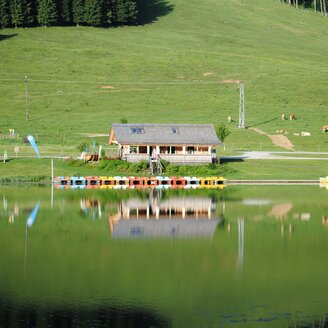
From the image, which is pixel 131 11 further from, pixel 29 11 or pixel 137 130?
pixel 137 130

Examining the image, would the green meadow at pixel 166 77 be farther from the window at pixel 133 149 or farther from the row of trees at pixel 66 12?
the window at pixel 133 149

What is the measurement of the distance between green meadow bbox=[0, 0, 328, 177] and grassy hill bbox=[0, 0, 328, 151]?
166mm

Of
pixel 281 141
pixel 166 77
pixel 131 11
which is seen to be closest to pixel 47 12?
pixel 131 11

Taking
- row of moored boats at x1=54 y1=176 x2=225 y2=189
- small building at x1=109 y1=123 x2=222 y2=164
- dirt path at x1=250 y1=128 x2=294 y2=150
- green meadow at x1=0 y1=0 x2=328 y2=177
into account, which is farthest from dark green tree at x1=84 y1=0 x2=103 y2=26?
row of moored boats at x1=54 y1=176 x2=225 y2=189

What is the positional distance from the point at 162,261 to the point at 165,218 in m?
14.6

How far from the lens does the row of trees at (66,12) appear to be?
551ft

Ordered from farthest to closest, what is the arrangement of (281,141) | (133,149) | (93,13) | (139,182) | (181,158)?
(93,13)
(281,141)
(133,149)
(181,158)
(139,182)

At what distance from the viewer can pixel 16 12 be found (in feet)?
550

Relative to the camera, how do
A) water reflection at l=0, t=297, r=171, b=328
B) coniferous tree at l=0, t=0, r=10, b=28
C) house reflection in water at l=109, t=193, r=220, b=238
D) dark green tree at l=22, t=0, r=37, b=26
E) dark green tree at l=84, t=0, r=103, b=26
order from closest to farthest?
water reflection at l=0, t=297, r=171, b=328 → house reflection in water at l=109, t=193, r=220, b=238 → coniferous tree at l=0, t=0, r=10, b=28 → dark green tree at l=22, t=0, r=37, b=26 → dark green tree at l=84, t=0, r=103, b=26

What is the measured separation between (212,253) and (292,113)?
277 ft

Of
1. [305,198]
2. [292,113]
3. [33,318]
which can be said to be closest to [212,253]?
[33,318]

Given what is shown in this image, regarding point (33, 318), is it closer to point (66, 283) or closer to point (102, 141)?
point (66, 283)

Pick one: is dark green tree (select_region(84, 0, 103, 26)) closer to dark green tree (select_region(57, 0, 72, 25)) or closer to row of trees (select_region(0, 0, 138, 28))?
row of trees (select_region(0, 0, 138, 28))

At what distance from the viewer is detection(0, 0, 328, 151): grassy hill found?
119 meters
